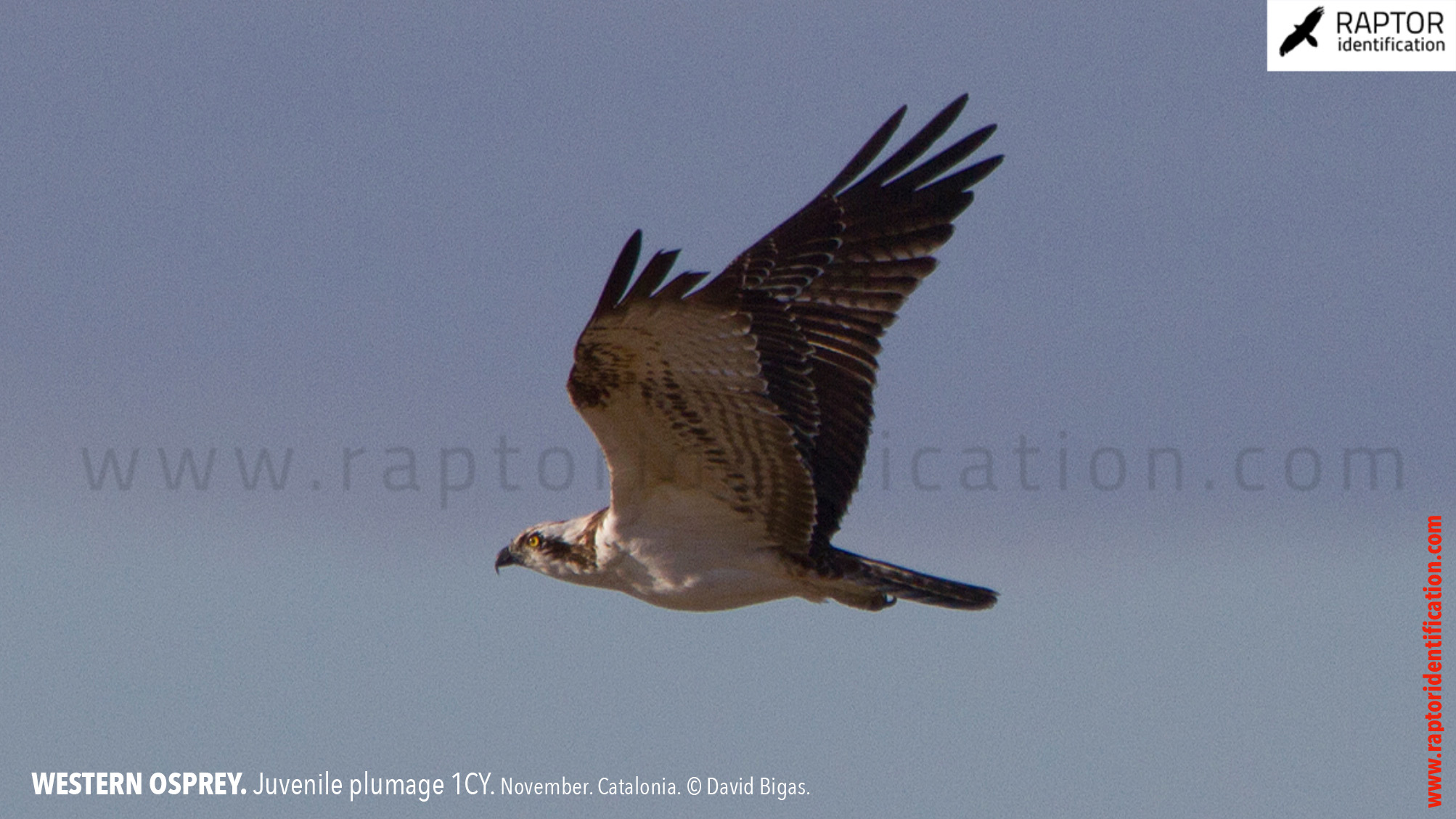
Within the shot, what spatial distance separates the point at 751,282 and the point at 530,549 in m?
2.85

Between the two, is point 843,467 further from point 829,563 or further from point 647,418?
point 647,418

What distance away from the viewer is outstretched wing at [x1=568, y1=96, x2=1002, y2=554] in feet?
32.0

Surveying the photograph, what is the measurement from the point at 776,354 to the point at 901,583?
1727 mm

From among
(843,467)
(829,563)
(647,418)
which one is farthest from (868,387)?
(647,418)

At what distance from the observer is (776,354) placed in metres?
10.4

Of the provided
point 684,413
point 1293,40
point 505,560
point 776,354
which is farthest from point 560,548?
point 1293,40

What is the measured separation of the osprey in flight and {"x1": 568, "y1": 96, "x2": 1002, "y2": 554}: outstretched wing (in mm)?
12

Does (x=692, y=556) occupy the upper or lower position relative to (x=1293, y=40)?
lower

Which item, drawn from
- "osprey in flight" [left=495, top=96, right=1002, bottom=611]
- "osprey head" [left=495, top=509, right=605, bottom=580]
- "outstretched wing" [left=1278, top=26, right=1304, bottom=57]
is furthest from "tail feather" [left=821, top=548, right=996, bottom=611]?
"outstretched wing" [left=1278, top=26, right=1304, bottom=57]

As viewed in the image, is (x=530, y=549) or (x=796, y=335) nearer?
(x=796, y=335)

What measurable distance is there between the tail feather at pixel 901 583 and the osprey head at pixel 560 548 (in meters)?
1.70

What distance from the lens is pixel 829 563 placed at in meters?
11.1

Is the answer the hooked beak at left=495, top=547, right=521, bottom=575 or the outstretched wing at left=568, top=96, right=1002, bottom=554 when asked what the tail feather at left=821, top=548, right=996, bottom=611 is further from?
the hooked beak at left=495, top=547, right=521, bottom=575

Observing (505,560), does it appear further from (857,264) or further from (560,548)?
(857,264)
